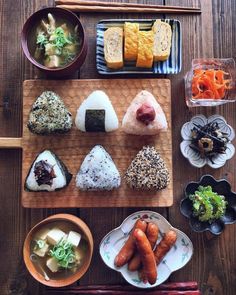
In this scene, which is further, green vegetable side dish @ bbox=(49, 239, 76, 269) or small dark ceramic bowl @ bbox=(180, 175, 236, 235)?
small dark ceramic bowl @ bbox=(180, 175, 236, 235)

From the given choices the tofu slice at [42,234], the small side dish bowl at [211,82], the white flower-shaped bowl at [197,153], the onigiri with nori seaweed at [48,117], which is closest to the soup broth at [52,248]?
the tofu slice at [42,234]

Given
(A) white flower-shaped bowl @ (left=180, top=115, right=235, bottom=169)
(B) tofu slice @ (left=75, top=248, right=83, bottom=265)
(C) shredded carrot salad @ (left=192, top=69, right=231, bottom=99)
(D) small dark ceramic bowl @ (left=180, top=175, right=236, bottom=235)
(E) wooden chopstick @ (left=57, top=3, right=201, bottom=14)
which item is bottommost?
(B) tofu slice @ (left=75, top=248, right=83, bottom=265)

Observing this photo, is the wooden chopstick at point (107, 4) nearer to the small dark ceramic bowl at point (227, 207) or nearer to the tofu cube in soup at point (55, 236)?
the small dark ceramic bowl at point (227, 207)

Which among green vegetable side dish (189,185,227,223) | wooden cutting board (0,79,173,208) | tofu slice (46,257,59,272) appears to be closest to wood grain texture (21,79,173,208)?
wooden cutting board (0,79,173,208)

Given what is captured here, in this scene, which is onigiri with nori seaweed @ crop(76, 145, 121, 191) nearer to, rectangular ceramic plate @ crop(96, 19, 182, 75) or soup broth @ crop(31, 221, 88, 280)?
soup broth @ crop(31, 221, 88, 280)

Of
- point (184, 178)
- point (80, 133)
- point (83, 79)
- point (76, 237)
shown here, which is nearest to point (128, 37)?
point (83, 79)

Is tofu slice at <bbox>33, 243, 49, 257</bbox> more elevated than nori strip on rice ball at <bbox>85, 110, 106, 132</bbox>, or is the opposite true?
nori strip on rice ball at <bbox>85, 110, 106, 132</bbox>

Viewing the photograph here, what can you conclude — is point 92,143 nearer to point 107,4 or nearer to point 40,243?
point 40,243
